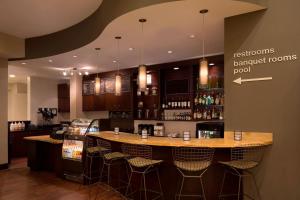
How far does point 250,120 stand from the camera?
3412 mm

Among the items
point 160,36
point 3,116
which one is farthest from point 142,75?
point 3,116

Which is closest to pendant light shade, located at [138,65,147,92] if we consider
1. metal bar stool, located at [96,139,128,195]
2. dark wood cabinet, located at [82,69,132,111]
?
metal bar stool, located at [96,139,128,195]

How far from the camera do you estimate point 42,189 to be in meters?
4.54

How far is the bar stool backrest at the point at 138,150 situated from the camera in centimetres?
333

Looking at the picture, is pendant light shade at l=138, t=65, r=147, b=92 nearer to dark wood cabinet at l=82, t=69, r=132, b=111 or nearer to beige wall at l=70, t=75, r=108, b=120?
dark wood cabinet at l=82, t=69, r=132, b=111

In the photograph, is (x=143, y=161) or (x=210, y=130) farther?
(x=210, y=130)

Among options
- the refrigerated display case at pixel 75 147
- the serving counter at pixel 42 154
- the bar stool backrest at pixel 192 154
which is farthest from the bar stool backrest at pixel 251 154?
the serving counter at pixel 42 154

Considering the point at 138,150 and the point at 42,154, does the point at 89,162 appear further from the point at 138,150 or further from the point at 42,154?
the point at 42,154

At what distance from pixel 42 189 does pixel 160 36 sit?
11.7 ft

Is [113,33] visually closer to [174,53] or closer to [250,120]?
[174,53]

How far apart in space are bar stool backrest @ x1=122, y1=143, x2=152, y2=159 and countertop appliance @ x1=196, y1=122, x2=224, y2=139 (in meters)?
2.30

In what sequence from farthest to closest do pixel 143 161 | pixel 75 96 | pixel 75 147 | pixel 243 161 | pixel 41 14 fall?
pixel 75 96
pixel 75 147
pixel 41 14
pixel 143 161
pixel 243 161

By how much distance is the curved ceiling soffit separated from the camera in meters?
3.32

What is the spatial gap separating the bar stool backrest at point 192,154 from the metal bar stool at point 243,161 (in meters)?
0.18
